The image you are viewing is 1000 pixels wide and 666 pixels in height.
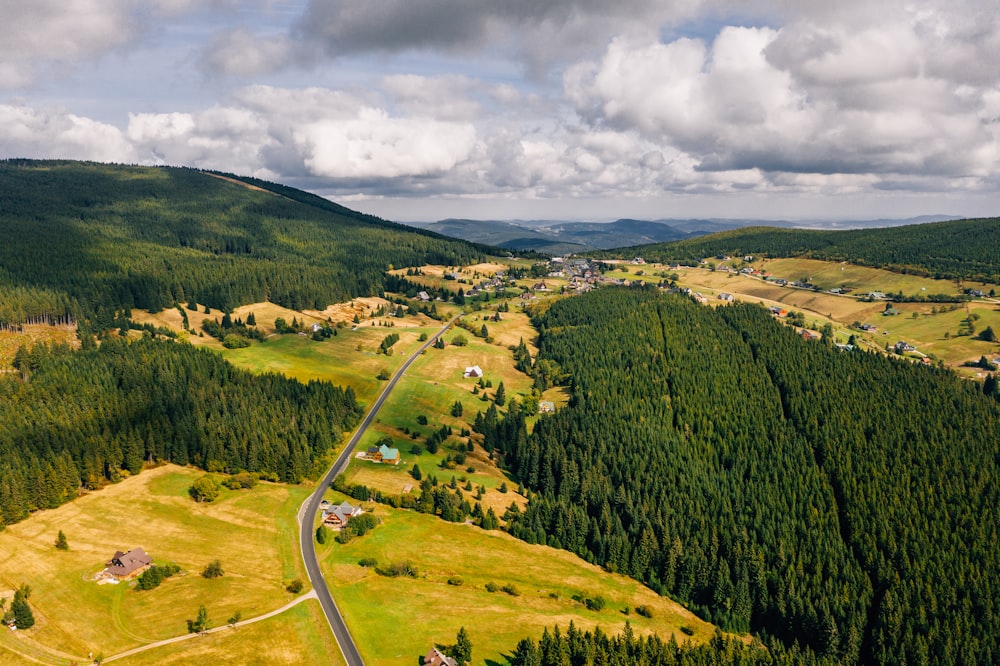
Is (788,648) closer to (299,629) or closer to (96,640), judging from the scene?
(299,629)

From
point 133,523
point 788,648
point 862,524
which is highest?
point 133,523

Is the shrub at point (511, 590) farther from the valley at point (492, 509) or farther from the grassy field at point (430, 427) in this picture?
the grassy field at point (430, 427)

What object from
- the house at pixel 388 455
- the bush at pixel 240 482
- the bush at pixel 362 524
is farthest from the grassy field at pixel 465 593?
the bush at pixel 240 482

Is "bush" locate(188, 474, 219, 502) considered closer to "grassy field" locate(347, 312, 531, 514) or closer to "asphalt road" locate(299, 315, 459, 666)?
"asphalt road" locate(299, 315, 459, 666)

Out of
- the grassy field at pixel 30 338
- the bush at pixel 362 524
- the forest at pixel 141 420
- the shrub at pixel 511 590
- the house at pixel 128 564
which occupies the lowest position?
the shrub at pixel 511 590

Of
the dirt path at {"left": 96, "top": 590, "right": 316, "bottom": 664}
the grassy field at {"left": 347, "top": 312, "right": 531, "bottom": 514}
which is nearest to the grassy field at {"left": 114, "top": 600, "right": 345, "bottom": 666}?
the dirt path at {"left": 96, "top": 590, "right": 316, "bottom": 664}

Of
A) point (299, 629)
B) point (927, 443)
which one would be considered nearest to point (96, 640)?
point (299, 629)

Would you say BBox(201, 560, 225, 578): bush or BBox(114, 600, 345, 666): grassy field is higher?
BBox(201, 560, 225, 578): bush
